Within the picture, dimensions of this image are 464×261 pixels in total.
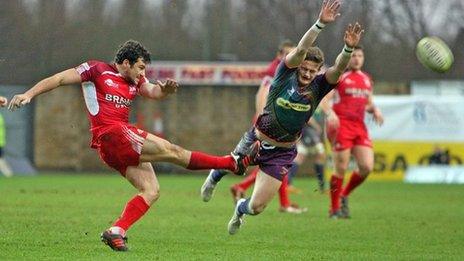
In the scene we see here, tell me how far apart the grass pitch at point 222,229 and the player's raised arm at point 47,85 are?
4.27 feet

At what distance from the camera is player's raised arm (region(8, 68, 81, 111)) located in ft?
33.1

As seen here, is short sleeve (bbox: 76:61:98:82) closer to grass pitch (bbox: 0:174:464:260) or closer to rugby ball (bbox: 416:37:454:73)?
grass pitch (bbox: 0:174:464:260)

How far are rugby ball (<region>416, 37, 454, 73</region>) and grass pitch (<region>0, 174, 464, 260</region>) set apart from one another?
1.87m

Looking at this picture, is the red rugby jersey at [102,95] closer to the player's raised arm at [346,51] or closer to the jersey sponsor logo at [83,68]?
the jersey sponsor logo at [83,68]

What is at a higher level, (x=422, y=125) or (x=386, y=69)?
(x=386, y=69)

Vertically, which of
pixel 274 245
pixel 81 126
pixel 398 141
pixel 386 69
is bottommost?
pixel 81 126

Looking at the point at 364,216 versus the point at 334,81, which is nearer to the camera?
the point at 334,81

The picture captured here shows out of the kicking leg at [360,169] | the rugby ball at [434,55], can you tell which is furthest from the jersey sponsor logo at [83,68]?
the kicking leg at [360,169]

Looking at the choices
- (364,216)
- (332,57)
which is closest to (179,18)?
(332,57)

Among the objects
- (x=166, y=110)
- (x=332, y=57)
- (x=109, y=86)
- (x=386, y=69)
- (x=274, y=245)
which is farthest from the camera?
(x=166, y=110)

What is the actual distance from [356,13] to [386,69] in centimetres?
462

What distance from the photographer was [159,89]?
10.7m

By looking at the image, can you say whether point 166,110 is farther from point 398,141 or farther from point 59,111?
point 398,141

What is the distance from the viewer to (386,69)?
25.0 meters
